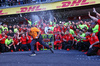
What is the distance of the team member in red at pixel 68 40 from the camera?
835cm

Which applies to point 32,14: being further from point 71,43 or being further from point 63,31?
point 71,43

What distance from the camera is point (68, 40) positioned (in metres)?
8.55

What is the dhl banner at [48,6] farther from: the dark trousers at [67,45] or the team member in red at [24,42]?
the team member in red at [24,42]

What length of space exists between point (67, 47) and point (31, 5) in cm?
729

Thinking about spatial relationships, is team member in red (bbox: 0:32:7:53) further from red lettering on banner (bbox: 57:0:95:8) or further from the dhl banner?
red lettering on banner (bbox: 57:0:95:8)

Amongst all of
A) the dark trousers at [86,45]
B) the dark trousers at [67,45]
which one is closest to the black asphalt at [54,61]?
the dark trousers at [86,45]

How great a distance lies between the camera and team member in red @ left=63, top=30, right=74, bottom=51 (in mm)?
8348

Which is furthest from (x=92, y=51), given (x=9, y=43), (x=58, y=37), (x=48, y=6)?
(x=48, y=6)

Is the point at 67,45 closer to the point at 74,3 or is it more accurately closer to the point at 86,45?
the point at 86,45

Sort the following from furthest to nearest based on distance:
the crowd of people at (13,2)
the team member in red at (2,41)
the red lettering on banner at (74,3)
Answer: the crowd of people at (13,2), the red lettering on banner at (74,3), the team member in red at (2,41)

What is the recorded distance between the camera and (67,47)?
8.37 meters

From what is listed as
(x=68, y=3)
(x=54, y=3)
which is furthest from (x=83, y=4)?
(x=54, y=3)

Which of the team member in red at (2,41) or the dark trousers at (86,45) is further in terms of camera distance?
the team member in red at (2,41)

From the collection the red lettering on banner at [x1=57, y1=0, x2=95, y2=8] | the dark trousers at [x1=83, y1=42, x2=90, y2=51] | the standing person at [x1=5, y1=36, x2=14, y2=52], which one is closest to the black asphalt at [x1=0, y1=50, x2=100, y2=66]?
the dark trousers at [x1=83, y1=42, x2=90, y2=51]
